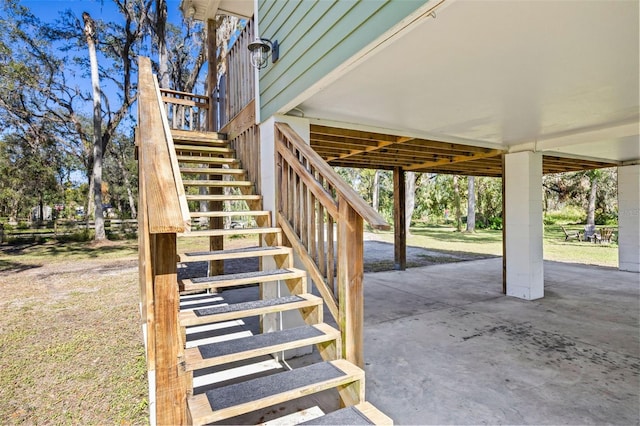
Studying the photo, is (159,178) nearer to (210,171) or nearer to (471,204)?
(210,171)

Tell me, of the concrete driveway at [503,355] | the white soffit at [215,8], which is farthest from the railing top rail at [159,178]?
the white soffit at [215,8]

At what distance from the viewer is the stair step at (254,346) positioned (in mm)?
1823

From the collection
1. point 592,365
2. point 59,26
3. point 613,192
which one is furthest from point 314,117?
point 613,192

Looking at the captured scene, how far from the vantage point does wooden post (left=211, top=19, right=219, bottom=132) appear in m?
5.54

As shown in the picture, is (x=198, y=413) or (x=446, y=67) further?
(x=446, y=67)

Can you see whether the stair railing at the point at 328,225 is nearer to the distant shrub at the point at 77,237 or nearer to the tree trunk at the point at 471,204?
the distant shrub at the point at 77,237

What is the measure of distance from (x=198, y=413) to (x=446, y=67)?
2587mm

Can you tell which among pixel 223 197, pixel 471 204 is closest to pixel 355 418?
pixel 223 197

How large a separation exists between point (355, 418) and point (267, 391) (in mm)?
483

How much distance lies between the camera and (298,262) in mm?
3184

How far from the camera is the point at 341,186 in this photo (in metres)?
2.24

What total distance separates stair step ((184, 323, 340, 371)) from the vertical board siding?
1.81 m

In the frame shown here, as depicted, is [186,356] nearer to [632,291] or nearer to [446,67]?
[446,67]

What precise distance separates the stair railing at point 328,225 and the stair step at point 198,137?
5.39 ft
